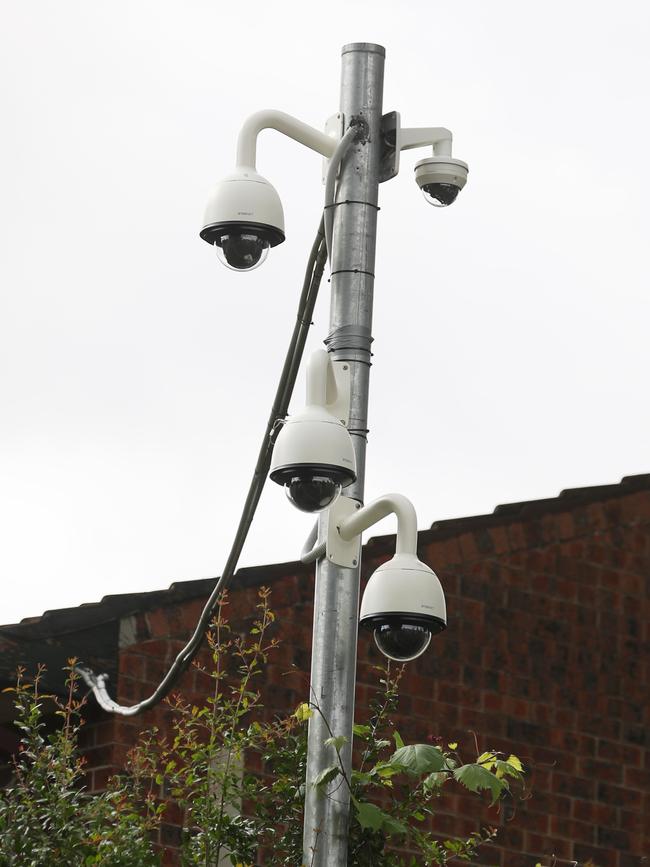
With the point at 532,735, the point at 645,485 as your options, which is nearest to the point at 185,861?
the point at 532,735

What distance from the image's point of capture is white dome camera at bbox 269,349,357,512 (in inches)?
226

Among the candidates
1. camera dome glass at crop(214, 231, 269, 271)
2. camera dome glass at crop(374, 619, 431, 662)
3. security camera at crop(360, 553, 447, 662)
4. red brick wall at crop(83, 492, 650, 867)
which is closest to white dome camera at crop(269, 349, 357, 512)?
security camera at crop(360, 553, 447, 662)

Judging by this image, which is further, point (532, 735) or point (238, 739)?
point (532, 735)

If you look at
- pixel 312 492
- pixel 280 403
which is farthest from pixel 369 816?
pixel 280 403

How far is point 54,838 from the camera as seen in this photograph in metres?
6.18

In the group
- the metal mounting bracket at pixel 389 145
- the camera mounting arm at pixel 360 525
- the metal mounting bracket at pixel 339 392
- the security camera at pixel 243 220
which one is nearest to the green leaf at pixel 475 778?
the camera mounting arm at pixel 360 525

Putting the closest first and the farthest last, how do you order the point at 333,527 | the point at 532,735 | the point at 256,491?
1. the point at 333,527
2. the point at 256,491
3. the point at 532,735

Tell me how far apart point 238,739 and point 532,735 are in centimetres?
524

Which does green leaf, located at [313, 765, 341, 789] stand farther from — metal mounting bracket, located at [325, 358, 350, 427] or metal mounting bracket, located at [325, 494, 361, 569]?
metal mounting bracket, located at [325, 358, 350, 427]

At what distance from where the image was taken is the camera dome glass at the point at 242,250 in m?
6.12

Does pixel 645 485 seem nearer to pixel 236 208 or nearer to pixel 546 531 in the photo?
pixel 546 531

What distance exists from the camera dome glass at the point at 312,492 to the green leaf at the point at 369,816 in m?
1.00

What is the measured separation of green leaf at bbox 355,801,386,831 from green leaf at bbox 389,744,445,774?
199 mm

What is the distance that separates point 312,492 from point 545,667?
6.26 m
